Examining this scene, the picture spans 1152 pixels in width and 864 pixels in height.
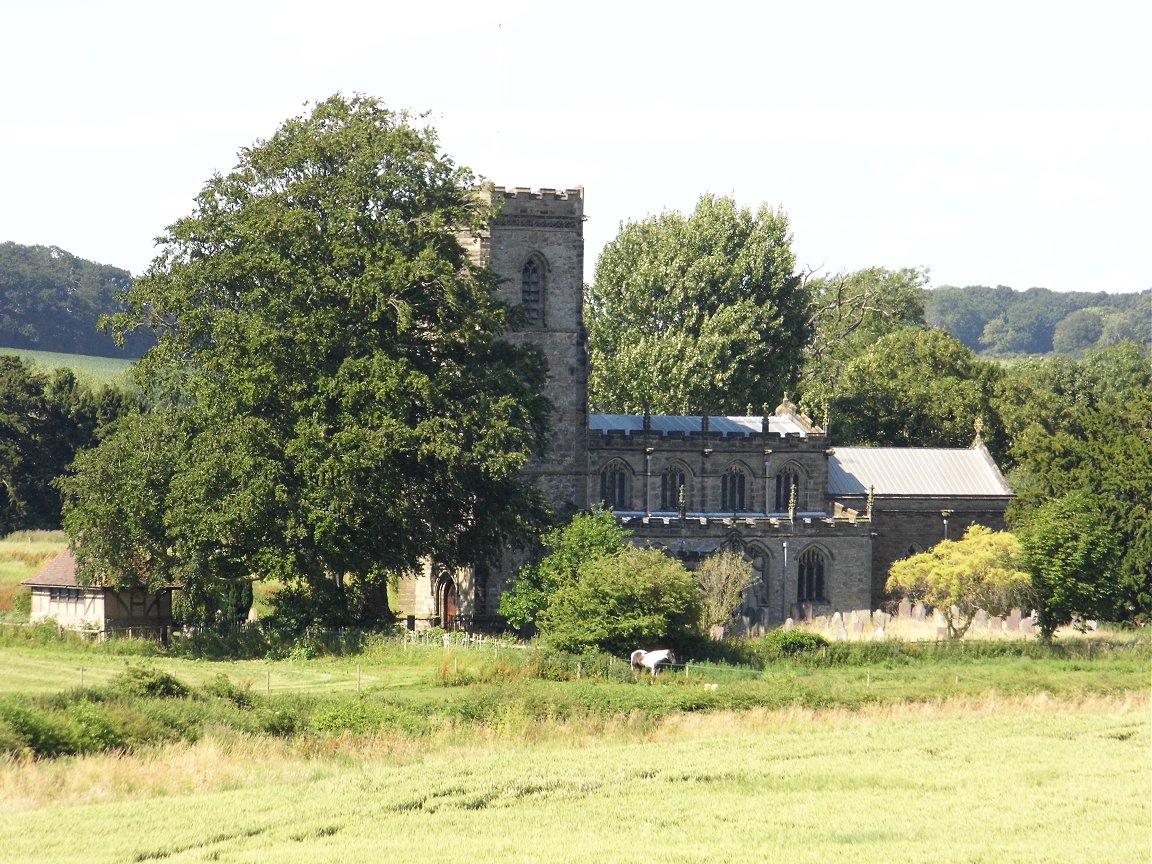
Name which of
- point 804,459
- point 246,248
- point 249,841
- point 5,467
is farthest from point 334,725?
point 5,467

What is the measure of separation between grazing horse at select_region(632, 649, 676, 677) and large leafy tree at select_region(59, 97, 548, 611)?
22.3 ft

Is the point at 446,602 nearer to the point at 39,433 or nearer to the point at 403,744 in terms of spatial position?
the point at 403,744

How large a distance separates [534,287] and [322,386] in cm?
1165

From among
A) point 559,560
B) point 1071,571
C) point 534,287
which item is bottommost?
point 1071,571

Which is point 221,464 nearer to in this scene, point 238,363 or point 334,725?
point 238,363

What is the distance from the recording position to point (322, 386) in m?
47.3

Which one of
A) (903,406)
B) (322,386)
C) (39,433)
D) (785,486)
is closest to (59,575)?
(322,386)

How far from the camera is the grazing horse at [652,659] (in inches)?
1681

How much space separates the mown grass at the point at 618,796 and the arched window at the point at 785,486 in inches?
1108

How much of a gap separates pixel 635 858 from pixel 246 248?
29.2 m

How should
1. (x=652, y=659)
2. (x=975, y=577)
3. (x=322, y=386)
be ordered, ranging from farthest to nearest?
(x=975, y=577) → (x=322, y=386) → (x=652, y=659)

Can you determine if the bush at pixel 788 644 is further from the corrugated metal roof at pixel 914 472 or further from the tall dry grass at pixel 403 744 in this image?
the corrugated metal roof at pixel 914 472

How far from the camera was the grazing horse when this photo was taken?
42.7 meters

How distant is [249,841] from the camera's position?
24.0 meters
